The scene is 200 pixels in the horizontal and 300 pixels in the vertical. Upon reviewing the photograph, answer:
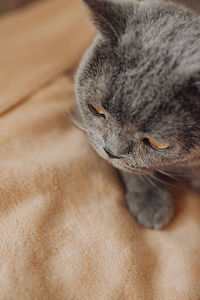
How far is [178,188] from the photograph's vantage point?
39.2 inches

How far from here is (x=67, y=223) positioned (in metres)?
0.74

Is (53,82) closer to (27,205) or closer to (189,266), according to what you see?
(27,205)

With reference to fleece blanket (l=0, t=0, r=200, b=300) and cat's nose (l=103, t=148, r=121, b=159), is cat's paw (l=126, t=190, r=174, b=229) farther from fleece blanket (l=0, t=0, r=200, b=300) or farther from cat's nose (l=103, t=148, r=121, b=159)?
cat's nose (l=103, t=148, r=121, b=159)

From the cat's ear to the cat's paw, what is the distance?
446mm

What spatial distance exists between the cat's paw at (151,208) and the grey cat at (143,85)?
0.04ft

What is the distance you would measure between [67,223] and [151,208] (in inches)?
10.8

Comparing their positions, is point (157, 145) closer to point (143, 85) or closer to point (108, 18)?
point (143, 85)

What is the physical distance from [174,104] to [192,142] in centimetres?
11

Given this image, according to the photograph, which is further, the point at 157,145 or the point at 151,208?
the point at 151,208

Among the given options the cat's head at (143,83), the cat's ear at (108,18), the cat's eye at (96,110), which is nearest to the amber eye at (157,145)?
the cat's head at (143,83)

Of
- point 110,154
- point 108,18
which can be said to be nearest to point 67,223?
point 110,154

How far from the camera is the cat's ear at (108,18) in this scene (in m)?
0.71

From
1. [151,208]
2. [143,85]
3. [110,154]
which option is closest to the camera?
[143,85]

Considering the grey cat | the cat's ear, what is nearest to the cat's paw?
the grey cat
